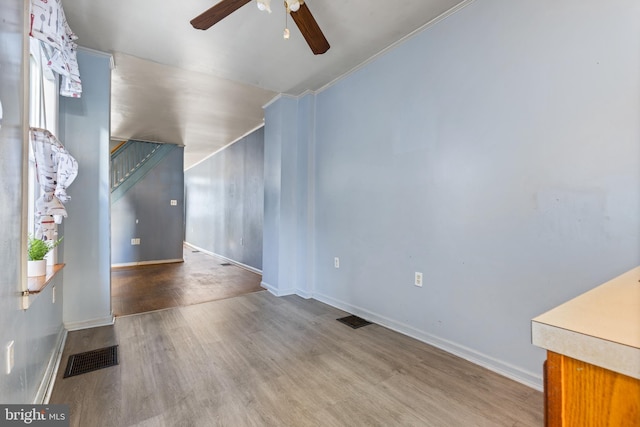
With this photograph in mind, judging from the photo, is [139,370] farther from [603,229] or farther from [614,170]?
[614,170]

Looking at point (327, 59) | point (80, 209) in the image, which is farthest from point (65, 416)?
point (327, 59)

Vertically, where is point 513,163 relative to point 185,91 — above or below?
below

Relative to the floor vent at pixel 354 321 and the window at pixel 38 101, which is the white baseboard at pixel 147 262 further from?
the floor vent at pixel 354 321

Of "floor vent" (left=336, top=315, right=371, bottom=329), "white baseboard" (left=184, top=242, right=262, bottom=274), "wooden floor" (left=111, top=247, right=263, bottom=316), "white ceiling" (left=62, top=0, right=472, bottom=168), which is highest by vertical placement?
"white ceiling" (left=62, top=0, right=472, bottom=168)

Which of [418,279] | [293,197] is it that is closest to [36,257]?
[293,197]

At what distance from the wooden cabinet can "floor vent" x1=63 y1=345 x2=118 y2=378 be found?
245 centimetres

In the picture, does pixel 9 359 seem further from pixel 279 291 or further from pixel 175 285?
pixel 175 285

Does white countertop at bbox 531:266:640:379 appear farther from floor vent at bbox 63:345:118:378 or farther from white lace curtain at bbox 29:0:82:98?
floor vent at bbox 63:345:118:378

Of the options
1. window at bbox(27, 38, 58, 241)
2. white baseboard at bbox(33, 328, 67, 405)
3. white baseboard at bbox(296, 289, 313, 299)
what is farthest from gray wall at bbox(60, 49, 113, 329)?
white baseboard at bbox(296, 289, 313, 299)

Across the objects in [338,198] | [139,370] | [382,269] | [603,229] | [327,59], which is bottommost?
[139,370]

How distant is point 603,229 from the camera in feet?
4.88

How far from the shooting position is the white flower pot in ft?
5.64

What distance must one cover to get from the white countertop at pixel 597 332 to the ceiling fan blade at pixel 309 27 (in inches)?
75.9

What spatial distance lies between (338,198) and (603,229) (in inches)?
83.9
